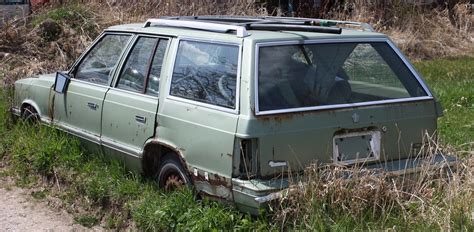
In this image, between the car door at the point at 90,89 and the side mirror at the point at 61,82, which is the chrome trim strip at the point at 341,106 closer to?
the car door at the point at 90,89

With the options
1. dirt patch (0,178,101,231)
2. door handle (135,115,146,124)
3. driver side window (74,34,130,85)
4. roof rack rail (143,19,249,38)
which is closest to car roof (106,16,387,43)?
roof rack rail (143,19,249,38)

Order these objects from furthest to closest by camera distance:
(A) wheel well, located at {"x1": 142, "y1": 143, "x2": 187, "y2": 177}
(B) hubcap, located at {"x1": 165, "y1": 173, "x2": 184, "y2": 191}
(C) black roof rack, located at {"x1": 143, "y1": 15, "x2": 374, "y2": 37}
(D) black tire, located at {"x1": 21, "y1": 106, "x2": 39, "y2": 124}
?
(D) black tire, located at {"x1": 21, "y1": 106, "x2": 39, "y2": 124} → (A) wheel well, located at {"x1": 142, "y1": 143, "x2": 187, "y2": 177} → (B) hubcap, located at {"x1": 165, "y1": 173, "x2": 184, "y2": 191} → (C) black roof rack, located at {"x1": 143, "y1": 15, "x2": 374, "y2": 37}

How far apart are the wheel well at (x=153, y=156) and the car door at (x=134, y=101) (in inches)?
2.8

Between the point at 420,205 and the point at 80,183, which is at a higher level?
the point at 420,205

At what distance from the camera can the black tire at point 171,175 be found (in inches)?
203

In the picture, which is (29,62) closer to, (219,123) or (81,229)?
(81,229)

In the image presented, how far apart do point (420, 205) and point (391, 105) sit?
82cm

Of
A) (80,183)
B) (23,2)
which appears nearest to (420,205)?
(80,183)

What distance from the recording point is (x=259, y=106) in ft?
15.1

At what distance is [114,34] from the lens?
20.8 feet

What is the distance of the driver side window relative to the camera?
6.20m

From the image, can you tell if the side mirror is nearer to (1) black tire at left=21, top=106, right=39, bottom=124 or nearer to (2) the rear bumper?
(1) black tire at left=21, top=106, right=39, bottom=124

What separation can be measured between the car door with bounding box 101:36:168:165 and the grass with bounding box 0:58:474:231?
285 mm

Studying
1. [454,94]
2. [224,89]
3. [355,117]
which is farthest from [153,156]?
[454,94]
